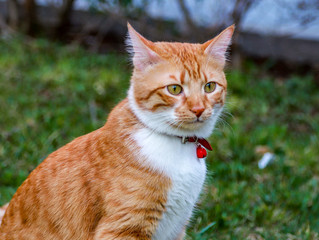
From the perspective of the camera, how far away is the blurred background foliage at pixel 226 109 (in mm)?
3872

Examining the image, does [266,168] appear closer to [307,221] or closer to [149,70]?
[307,221]

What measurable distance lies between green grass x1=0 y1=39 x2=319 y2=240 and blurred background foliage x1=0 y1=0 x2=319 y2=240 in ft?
0.04

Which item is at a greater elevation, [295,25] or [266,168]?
[295,25]

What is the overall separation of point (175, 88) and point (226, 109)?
2730 millimetres

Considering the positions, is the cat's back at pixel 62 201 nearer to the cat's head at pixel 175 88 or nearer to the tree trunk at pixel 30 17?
the cat's head at pixel 175 88

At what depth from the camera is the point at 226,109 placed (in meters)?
5.21

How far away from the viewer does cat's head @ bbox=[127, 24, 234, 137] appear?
8.34ft

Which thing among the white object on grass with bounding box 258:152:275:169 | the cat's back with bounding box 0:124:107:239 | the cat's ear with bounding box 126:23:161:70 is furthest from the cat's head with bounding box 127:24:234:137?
the white object on grass with bounding box 258:152:275:169

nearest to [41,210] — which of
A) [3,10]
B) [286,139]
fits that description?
[286,139]

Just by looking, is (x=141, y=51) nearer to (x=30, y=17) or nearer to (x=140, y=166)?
(x=140, y=166)

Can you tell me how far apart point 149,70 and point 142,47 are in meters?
0.14

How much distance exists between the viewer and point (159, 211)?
251 cm

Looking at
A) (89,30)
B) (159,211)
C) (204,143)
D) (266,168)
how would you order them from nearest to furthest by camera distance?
(159,211)
(204,143)
(266,168)
(89,30)

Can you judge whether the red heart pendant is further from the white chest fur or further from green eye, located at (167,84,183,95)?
green eye, located at (167,84,183,95)
